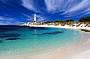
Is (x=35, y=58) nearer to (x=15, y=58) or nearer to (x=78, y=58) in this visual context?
(x=15, y=58)

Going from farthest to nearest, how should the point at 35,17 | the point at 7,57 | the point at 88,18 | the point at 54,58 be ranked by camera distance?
the point at 35,17 < the point at 88,18 < the point at 7,57 < the point at 54,58

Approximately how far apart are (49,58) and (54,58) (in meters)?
0.17

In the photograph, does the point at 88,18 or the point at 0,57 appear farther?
the point at 88,18

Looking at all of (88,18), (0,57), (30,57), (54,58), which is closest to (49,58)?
(54,58)

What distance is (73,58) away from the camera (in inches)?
249

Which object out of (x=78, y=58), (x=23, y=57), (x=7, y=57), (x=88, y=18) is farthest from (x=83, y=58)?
(x=88, y=18)

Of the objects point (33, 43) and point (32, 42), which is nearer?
point (33, 43)

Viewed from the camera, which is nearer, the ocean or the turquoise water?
the ocean

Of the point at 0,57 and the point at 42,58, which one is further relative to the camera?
the point at 0,57

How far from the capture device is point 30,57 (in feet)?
22.7

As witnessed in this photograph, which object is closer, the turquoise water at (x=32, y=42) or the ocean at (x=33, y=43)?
the ocean at (x=33, y=43)

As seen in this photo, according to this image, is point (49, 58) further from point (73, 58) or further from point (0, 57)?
point (0, 57)

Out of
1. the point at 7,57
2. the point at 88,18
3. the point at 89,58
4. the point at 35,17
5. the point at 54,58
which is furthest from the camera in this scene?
the point at 35,17

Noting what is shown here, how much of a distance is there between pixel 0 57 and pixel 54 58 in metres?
2.00
